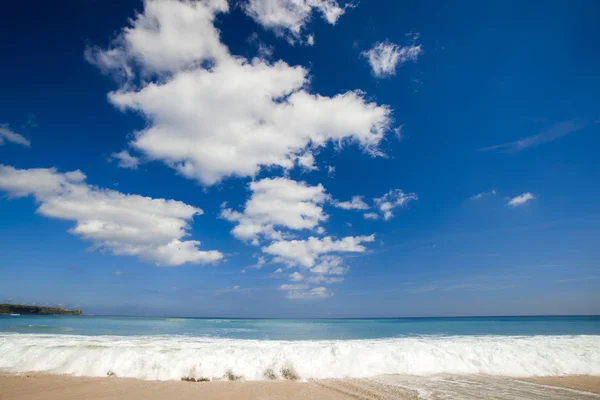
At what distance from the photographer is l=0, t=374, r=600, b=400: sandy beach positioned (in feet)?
22.6

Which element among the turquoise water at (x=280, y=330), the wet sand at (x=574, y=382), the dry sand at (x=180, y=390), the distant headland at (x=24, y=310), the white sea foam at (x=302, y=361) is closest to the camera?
the dry sand at (x=180, y=390)

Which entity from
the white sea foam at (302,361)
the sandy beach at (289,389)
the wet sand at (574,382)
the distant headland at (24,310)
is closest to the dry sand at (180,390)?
the sandy beach at (289,389)

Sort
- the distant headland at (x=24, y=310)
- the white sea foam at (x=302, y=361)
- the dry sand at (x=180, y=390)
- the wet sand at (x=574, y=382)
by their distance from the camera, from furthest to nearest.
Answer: the distant headland at (x=24, y=310) < the white sea foam at (x=302, y=361) < the wet sand at (x=574, y=382) < the dry sand at (x=180, y=390)

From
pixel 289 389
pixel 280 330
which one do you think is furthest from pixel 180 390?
pixel 280 330

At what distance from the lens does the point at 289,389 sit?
24.5 feet

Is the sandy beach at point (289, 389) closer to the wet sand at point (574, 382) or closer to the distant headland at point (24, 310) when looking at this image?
the wet sand at point (574, 382)

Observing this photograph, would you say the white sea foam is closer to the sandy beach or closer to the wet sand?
the wet sand

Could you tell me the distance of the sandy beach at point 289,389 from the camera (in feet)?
22.6

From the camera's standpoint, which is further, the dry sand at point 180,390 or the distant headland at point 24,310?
the distant headland at point 24,310

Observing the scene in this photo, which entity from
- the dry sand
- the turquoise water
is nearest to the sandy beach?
the dry sand

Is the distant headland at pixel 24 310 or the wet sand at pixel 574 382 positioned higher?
the wet sand at pixel 574 382

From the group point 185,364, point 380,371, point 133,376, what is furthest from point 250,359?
point 380,371

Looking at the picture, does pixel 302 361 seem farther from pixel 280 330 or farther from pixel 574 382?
pixel 280 330

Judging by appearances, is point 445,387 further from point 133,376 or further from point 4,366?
point 4,366
